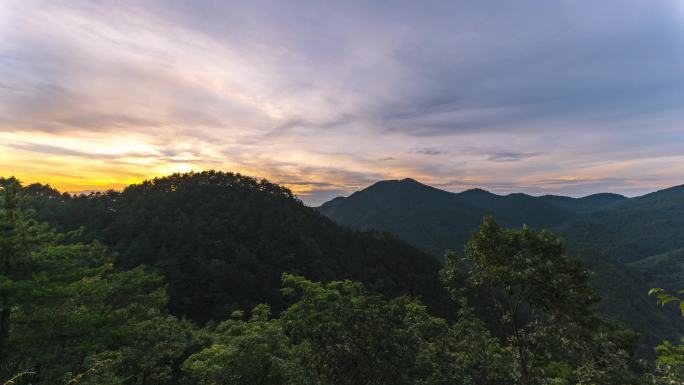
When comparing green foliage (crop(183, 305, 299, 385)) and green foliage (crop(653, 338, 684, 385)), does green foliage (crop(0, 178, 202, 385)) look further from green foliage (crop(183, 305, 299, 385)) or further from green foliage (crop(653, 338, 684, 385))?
green foliage (crop(653, 338, 684, 385))

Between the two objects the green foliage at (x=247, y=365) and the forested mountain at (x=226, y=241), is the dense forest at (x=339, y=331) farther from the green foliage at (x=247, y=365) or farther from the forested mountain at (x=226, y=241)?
the forested mountain at (x=226, y=241)

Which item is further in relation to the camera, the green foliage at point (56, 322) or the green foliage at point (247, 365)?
the green foliage at point (56, 322)

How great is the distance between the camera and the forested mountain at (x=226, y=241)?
2467 inches

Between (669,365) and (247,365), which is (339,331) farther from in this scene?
(669,365)

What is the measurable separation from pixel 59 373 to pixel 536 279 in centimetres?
1992

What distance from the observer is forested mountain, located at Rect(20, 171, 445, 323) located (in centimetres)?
6266

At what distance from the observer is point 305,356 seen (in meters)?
12.2

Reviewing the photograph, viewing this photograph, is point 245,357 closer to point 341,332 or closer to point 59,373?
point 341,332

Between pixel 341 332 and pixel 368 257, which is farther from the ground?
pixel 341 332

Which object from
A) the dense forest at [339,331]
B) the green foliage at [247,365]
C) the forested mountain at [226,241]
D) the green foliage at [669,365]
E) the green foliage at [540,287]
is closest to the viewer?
the green foliage at [669,365]

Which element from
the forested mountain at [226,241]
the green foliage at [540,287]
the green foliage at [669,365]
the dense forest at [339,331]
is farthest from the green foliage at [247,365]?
the forested mountain at [226,241]

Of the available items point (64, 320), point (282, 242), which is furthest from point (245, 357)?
point (282, 242)

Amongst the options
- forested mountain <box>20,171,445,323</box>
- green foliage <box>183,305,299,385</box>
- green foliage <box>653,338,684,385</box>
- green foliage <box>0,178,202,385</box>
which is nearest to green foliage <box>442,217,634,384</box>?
green foliage <box>653,338,684,385</box>

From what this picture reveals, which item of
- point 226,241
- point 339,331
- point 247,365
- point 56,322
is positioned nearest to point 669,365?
point 339,331
